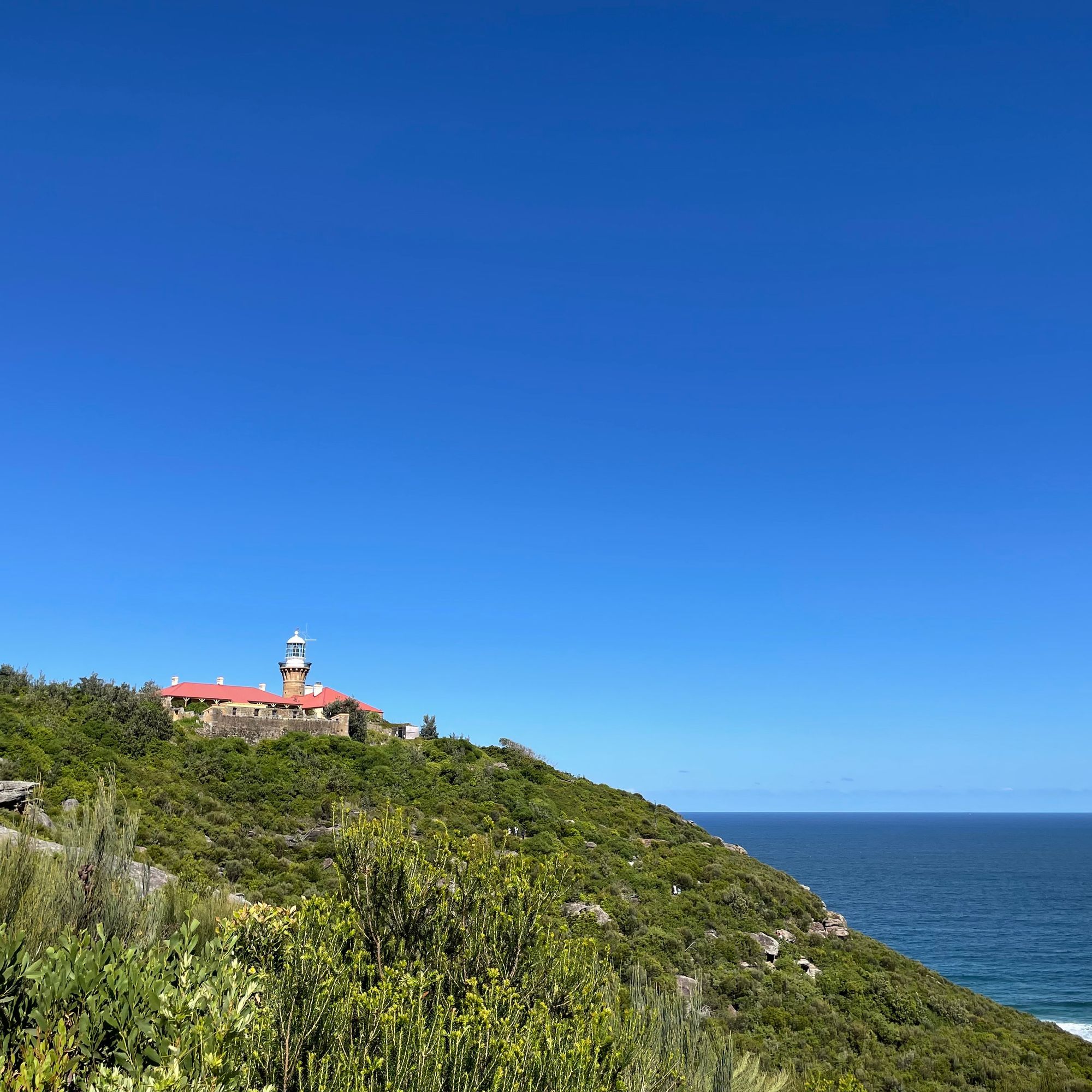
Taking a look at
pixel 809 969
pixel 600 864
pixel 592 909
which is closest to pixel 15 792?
pixel 592 909

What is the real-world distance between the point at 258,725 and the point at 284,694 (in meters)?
13.0

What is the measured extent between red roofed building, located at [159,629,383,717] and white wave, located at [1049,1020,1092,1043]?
43.4 meters

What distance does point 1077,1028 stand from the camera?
138 ft

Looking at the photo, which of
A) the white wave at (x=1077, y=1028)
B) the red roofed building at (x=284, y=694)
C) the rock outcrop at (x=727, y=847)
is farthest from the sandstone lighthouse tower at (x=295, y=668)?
the white wave at (x=1077, y=1028)

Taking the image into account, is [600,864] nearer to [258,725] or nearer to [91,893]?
[258,725]

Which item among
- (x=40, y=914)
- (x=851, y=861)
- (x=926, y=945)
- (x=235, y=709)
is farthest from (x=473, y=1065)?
(x=851, y=861)

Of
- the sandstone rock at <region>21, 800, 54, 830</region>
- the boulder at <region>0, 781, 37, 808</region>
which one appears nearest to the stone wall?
the boulder at <region>0, 781, 37, 808</region>

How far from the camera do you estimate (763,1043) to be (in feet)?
69.0

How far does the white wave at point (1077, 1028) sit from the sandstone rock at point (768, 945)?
75.1 ft

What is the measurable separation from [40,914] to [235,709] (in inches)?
1275

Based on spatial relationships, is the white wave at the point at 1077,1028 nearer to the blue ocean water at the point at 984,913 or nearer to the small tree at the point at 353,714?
the blue ocean water at the point at 984,913

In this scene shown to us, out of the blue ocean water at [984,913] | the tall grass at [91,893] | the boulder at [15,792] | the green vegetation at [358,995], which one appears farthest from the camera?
the blue ocean water at [984,913]

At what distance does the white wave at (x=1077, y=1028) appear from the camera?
4044 cm

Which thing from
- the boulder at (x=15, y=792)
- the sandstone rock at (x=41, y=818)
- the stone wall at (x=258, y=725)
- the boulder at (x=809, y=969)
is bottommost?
the boulder at (x=809, y=969)
